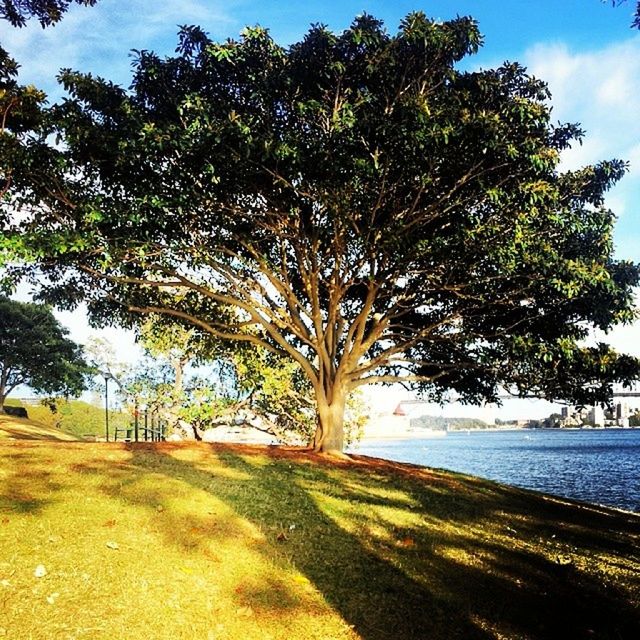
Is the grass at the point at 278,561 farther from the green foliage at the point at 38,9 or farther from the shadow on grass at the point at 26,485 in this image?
the green foliage at the point at 38,9

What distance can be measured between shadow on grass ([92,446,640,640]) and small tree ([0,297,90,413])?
31340 millimetres

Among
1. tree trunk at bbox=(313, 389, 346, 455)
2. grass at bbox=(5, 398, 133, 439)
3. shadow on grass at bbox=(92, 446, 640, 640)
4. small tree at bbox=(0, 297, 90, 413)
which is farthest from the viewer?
grass at bbox=(5, 398, 133, 439)

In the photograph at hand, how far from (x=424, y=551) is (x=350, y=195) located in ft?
27.9

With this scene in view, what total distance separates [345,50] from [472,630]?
12.2 meters

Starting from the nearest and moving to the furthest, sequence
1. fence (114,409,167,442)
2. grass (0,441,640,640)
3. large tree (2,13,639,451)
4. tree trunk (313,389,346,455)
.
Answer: grass (0,441,640,640), large tree (2,13,639,451), tree trunk (313,389,346,455), fence (114,409,167,442)

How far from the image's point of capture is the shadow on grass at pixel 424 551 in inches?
225

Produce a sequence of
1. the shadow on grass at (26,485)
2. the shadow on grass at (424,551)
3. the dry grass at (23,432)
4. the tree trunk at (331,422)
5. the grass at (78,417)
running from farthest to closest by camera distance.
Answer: the grass at (78,417)
the dry grass at (23,432)
the tree trunk at (331,422)
the shadow on grass at (26,485)
the shadow on grass at (424,551)

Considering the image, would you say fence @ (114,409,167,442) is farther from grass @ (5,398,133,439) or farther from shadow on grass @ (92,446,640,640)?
grass @ (5,398,133,439)

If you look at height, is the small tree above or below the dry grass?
above

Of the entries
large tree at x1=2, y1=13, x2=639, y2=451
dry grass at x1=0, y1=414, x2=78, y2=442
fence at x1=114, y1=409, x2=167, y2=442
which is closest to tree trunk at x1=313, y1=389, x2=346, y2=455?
large tree at x1=2, y1=13, x2=639, y2=451

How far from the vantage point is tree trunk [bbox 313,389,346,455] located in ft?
55.6

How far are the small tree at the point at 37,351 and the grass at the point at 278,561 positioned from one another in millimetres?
31830

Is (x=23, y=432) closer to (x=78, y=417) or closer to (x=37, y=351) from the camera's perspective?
(x=37, y=351)

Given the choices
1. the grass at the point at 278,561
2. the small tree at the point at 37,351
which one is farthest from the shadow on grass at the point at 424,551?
the small tree at the point at 37,351
